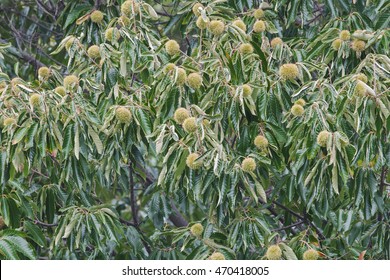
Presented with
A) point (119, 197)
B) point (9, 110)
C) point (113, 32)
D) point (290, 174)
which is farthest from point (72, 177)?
point (119, 197)

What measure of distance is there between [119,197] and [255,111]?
2547mm

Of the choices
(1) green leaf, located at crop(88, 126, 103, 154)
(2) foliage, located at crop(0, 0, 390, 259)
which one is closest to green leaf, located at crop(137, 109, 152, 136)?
(2) foliage, located at crop(0, 0, 390, 259)

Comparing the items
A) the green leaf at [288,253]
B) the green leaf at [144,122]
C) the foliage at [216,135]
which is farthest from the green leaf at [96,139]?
the green leaf at [288,253]

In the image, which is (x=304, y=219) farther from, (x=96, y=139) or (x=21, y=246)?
(x=21, y=246)

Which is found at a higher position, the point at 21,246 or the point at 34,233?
the point at 21,246

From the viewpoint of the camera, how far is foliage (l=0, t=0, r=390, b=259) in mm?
3268

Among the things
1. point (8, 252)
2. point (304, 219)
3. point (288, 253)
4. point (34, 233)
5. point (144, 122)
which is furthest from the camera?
point (304, 219)

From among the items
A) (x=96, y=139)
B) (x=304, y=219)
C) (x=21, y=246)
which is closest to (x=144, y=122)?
(x=96, y=139)

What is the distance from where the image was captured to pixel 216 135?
11.0ft

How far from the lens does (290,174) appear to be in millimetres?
3586

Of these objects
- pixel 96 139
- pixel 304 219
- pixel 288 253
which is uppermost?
pixel 96 139

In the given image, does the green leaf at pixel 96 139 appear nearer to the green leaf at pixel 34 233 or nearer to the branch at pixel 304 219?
the green leaf at pixel 34 233

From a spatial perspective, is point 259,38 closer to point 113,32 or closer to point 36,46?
point 113,32

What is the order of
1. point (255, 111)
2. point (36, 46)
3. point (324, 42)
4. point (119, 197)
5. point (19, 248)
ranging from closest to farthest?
point (19, 248) → point (255, 111) → point (324, 42) → point (36, 46) → point (119, 197)
